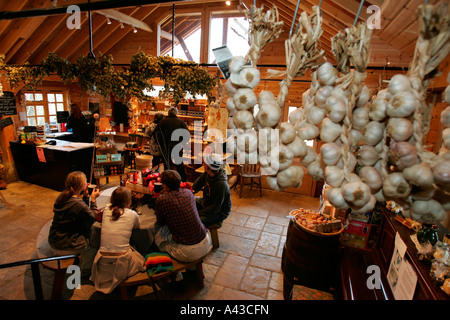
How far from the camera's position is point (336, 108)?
0.83 m

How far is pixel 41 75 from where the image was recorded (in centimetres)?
423

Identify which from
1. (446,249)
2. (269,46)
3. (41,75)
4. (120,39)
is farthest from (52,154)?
(446,249)

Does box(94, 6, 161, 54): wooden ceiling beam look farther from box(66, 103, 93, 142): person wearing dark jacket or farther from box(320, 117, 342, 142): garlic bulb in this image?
box(320, 117, 342, 142): garlic bulb

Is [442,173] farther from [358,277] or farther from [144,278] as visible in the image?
[144,278]

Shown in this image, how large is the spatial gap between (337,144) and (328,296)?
7.28 ft

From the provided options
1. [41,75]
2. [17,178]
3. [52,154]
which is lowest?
[17,178]

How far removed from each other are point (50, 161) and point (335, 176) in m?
6.60

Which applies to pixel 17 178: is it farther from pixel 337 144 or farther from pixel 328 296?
pixel 337 144

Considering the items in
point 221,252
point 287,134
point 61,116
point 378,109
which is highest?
point 378,109

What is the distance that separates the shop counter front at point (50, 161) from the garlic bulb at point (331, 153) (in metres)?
5.94

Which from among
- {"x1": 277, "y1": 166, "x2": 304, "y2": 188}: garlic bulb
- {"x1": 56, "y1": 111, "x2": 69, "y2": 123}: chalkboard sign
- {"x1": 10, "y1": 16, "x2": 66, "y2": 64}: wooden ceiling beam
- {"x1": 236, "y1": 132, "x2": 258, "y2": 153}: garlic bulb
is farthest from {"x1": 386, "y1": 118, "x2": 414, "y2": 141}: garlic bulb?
{"x1": 56, "y1": 111, "x2": 69, "y2": 123}: chalkboard sign

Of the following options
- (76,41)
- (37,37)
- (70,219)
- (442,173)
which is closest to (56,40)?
(37,37)

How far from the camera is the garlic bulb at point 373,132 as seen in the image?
85 cm

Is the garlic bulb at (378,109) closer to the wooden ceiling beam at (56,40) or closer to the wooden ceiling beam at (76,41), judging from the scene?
the wooden ceiling beam at (56,40)
